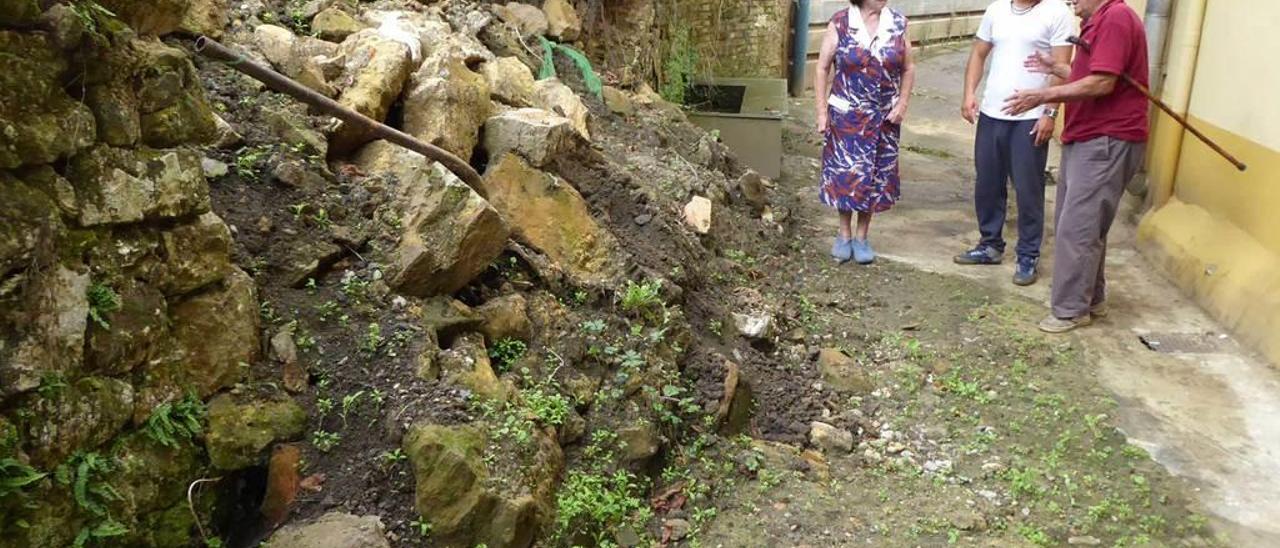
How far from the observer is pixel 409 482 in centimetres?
280

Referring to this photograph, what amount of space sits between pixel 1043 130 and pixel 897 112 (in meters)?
0.75

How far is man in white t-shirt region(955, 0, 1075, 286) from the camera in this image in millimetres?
5051

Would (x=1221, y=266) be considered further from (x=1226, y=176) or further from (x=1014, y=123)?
(x=1014, y=123)

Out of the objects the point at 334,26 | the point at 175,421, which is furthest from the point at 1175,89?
the point at 175,421

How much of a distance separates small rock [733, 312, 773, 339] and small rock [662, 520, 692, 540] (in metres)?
1.26

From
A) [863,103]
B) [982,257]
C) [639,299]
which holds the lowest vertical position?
[982,257]

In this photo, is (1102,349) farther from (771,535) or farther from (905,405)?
(771,535)

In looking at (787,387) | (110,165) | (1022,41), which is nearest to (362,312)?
(110,165)

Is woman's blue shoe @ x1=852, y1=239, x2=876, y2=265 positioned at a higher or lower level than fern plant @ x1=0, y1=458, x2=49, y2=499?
lower

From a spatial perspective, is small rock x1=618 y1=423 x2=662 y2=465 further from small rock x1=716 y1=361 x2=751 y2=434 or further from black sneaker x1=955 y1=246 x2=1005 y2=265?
black sneaker x1=955 y1=246 x2=1005 y2=265

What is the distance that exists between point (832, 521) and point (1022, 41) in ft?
9.99

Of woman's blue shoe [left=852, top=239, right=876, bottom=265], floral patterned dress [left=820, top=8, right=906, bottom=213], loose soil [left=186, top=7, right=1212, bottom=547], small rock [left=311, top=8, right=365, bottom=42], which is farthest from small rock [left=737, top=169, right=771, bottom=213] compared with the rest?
small rock [left=311, top=8, right=365, bottom=42]

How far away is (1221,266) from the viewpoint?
4906 mm

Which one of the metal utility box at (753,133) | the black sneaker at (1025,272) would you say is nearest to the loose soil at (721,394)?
the black sneaker at (1025,272)
